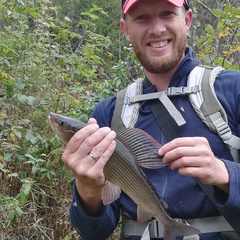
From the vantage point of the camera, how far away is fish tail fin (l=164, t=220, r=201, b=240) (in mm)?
2285

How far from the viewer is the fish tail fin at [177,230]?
90.0 inches

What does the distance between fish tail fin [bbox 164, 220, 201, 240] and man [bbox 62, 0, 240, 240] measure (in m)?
0.17

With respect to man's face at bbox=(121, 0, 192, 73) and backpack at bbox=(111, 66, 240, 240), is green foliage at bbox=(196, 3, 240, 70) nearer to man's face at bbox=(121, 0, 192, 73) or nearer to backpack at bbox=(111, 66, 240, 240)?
man's face at bbox=(121, 0, 192, 73)

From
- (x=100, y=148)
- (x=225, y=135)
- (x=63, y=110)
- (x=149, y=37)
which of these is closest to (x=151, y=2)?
(x=149, y=37)

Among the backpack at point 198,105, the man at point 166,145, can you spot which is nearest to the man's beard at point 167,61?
the man at point 166,145

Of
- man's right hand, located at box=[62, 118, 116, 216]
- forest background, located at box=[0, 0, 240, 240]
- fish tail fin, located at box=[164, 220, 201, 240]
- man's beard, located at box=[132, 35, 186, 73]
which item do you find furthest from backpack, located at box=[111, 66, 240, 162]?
forest background, located at box=[0, 0, 240, 240]

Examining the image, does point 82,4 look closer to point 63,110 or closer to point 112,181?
point 63,110

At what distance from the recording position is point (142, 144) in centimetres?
230

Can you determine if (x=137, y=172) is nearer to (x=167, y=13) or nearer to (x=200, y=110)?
(x=200, y=110)

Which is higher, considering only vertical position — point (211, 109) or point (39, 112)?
point (211, 109)

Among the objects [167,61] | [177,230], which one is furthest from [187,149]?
[167,61]

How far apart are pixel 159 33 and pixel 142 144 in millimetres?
795

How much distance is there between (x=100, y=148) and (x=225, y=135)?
761 mm

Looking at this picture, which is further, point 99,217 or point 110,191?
point 99,217
